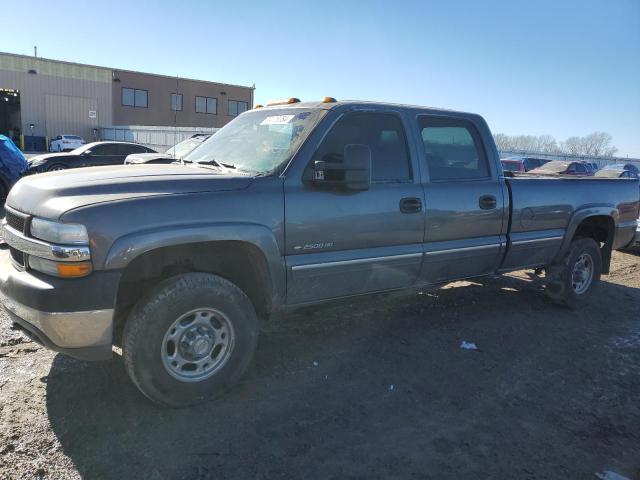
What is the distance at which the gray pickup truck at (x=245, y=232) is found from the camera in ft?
9.54

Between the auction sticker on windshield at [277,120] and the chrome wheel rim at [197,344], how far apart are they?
5.50ft

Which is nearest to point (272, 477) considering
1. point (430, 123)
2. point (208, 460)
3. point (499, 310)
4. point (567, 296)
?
point (208, 460)

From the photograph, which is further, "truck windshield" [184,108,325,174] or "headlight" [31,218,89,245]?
"truck windshield" [184,108,325,174]

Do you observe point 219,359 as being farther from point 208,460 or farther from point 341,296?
point 341,296

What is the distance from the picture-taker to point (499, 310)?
5719 millimetres

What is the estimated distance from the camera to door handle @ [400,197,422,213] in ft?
13.4

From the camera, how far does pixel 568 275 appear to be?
571 cm

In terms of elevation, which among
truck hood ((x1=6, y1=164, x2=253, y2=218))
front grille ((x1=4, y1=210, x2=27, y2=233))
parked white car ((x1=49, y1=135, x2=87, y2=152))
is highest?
parked white car ((x1=49, y1=135, x2=87, y2=152))

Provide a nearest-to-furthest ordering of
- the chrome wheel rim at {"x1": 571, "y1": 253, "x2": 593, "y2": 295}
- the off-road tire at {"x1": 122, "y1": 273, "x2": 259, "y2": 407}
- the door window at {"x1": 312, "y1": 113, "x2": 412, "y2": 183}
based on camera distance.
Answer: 1. the off-road tire at {"x1": 122, "y1": 273, "x2": 259, "y2": 407}
2. the door window at {"x1": 312, "y1": 113, "x2": 412, "y2": 183}
3. the chrome wheel rim at {"x1": 571, "y1": 253, "x2": 593, "y2": 295}

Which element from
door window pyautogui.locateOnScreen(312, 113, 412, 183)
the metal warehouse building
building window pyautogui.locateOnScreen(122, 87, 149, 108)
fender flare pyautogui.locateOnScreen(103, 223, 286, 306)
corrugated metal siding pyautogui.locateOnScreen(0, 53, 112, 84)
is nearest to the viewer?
fender flare pyautogui.locateOnScreen(103, 223, 286, 306)

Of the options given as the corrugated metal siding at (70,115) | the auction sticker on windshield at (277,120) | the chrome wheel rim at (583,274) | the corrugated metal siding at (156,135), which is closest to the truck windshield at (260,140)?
the auction sticker on windshield at (277,120)

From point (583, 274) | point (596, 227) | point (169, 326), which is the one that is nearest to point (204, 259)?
point (169, 326)

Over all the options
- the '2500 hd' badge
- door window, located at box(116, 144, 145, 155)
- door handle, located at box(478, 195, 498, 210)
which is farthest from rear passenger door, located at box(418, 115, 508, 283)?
door window, located at box(116, 144, 145, 155)

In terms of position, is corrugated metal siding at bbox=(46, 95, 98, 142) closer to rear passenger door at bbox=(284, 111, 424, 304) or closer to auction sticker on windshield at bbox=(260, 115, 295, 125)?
auction sticker on windshield at bbox=(260, 115, 295, 125)
